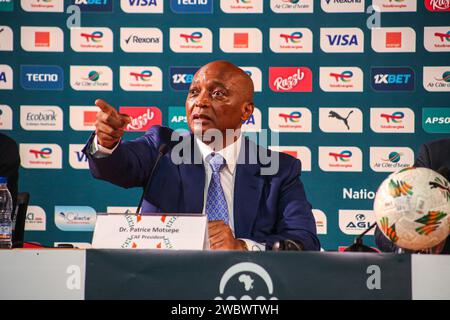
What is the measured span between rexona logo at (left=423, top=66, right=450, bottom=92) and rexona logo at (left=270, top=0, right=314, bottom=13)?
0.95 meters

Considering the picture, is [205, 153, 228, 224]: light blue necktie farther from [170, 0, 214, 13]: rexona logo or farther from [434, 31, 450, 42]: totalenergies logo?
[434, 31, 450, 42]: totalenergies logo

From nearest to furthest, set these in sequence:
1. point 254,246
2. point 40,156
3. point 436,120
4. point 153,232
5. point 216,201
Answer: point 153,232, point 254,246, point 216,201, point 436,120, point 40,156

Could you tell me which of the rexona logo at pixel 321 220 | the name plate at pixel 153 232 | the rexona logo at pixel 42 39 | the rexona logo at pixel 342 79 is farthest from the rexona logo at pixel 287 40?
the name plate at pixel 153 232

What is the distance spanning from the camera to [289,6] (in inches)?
Answer: 179

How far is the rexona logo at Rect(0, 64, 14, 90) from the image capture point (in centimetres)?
459

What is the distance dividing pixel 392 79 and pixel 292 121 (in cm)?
77

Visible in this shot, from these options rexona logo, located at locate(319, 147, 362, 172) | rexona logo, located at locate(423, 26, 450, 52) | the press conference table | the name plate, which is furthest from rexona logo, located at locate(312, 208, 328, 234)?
the press conference table

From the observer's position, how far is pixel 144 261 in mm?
1563

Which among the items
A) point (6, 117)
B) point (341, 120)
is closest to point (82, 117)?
point (6, 117)

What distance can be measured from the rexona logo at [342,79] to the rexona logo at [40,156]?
1.96m

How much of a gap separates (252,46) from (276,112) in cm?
51

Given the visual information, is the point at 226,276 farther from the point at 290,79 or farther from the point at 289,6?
the point at 289,6
